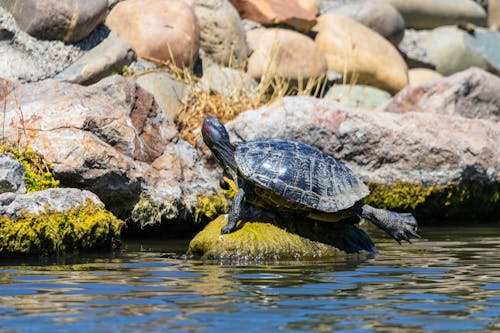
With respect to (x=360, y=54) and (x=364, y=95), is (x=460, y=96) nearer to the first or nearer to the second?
(x=364, y=95)

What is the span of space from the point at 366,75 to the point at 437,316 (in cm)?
1249

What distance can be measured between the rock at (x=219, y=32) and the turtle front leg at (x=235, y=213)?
283 inches

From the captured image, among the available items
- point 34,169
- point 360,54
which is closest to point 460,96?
point 360,54

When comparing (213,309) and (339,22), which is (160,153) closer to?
(213,309)

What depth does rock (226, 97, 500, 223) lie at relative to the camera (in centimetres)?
1101

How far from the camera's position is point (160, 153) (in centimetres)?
1021

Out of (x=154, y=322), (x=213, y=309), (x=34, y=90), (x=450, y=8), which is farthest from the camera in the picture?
(x=450, y=8)

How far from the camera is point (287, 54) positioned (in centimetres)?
1596

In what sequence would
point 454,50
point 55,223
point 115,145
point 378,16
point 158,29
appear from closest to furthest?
point 55,223, point 115,145, point 158,29, point 378,16, point 454,50

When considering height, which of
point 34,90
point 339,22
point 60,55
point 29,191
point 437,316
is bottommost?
point 437,316

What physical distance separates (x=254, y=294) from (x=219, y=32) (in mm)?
9885

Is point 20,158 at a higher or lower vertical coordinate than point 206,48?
lower

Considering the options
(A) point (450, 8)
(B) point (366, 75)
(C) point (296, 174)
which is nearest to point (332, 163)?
(C) point (296, 174)

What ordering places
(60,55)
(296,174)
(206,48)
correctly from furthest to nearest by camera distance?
(206,48), (60,55), (296,174)
